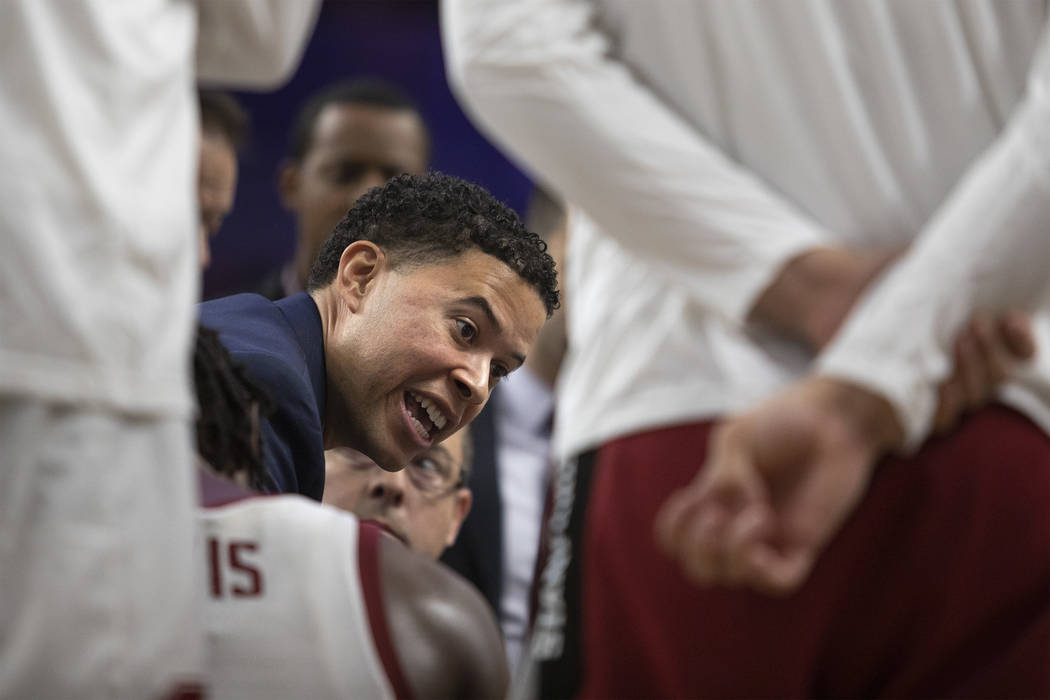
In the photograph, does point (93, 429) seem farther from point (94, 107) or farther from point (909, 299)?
point (909, 299)

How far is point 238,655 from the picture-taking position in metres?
0.98

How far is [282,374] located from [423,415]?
0.37 m

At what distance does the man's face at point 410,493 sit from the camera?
1731 mm

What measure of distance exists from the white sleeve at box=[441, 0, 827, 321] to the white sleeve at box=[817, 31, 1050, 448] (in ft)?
0.25

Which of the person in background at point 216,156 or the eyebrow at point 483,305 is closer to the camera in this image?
the eyebrow at point 483,305

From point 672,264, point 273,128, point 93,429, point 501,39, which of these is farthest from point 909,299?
point 273,128

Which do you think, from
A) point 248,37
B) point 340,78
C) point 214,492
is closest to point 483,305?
point 214,492

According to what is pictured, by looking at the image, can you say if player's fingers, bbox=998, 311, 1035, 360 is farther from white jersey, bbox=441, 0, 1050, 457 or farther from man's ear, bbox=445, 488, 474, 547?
man's ear, bbox=445, 488, 474, 547

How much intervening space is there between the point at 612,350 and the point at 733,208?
132mm

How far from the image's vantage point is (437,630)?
39.6 inches

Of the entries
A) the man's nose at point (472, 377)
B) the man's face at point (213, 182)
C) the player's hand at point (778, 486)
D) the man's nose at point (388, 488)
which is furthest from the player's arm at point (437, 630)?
the man's face at point (213, 182)

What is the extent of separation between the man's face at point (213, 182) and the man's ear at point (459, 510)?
0.66m

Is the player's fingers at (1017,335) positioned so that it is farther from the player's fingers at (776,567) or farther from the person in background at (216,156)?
the person in background at (216,156)

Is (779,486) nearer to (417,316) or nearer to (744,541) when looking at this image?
(744,541)
